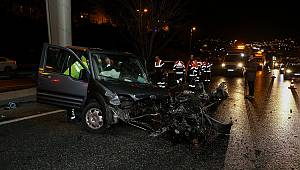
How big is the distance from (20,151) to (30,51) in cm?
3551

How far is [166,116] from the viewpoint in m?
7.33

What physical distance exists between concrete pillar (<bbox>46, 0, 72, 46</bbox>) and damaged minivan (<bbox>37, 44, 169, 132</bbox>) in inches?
201

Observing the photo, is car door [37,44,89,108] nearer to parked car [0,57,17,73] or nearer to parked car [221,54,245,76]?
parked car [221,54,245,76]

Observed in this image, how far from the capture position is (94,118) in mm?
7367

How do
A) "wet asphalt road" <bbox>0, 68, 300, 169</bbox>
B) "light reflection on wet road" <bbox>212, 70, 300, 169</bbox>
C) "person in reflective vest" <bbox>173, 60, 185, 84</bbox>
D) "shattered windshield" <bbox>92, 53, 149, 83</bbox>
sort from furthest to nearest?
"person in reflective vest" <bbox>173, 60, 185, 84</bbox> → "shattered windshield" <bbox>92, 53, 149, 83</bbox> → "light reflection on wet road" <bbox>212, 70, 300, 169</bbox> → "wet asphalt road" <bbox>0, 68, 300, 169</bbox>

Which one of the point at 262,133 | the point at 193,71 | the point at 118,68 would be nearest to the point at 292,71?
the point at 193,71

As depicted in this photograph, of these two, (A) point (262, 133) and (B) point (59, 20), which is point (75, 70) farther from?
(B) point (59, 20)

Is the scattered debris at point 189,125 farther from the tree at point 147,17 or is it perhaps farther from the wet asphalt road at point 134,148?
the tree at point 147,17

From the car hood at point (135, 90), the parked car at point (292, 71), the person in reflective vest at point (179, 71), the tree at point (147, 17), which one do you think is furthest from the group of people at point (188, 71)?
the car hood at point (135, 90)

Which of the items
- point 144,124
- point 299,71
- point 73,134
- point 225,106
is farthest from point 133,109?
point 299,71

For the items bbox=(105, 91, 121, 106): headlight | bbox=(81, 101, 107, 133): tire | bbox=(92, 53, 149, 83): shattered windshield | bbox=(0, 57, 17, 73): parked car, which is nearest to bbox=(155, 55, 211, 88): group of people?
bbox=(92, 53, 149, 83): shattered windshield

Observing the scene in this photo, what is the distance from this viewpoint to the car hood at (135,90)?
715 centimetres

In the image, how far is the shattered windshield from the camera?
7.75 m

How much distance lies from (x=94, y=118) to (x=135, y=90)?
1.10m
